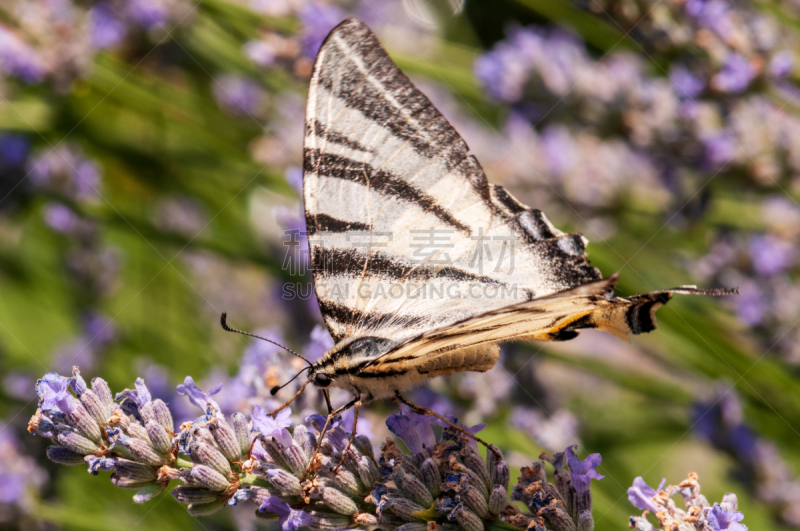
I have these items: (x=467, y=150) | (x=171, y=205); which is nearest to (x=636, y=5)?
(x=467, y=150)

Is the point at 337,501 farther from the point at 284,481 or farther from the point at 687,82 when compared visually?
the point at 687,82

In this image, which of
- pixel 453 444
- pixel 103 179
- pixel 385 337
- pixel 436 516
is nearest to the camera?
pixel 436 516

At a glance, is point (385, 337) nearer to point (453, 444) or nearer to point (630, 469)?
point (453, 444)

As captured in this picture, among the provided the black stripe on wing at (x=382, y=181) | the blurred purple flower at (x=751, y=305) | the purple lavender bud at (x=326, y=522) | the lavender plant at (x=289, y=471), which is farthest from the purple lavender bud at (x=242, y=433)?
the blurred purple flower at (x=751, y=305)

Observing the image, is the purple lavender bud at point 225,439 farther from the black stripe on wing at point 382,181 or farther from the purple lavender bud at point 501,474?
the black stripe on wing at point 382,181

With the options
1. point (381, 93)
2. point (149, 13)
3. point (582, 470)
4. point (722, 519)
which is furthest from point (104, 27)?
point (722, 519)

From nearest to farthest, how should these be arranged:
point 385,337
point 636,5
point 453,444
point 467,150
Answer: point 453,444, point 385,337, point 467,150, point 636,5
